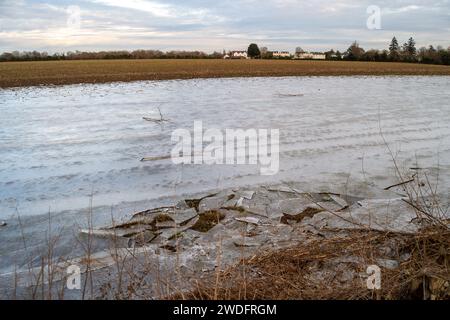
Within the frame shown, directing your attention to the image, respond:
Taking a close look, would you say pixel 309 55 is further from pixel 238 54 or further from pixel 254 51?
pixel 238 54

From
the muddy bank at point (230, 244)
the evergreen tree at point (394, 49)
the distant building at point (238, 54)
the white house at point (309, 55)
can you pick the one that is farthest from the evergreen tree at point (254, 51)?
the muddy bank at point (230, 244)

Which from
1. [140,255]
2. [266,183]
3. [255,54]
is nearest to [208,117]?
[266,183]

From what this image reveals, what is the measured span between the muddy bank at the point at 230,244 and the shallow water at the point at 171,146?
0.61 m

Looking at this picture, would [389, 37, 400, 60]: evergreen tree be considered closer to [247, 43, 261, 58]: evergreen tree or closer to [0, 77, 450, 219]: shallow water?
[247, 43, 261, 58]: evergreen tree

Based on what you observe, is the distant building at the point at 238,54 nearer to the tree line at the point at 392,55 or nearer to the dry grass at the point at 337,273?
the tree line at the point at 392,55

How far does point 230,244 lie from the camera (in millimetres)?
4418

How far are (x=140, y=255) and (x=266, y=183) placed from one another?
2744 millimetres

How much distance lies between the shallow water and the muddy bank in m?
0.61

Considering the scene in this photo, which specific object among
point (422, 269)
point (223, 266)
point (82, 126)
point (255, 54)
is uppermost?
point (255, 54)

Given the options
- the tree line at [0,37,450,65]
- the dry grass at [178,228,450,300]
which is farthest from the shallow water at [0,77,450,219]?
the tree line at [0,37,450,65]

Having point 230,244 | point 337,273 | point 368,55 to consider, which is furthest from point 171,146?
point 368,55

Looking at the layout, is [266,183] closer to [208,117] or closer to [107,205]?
[107,205]

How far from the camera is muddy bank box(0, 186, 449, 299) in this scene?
3.46 metres
